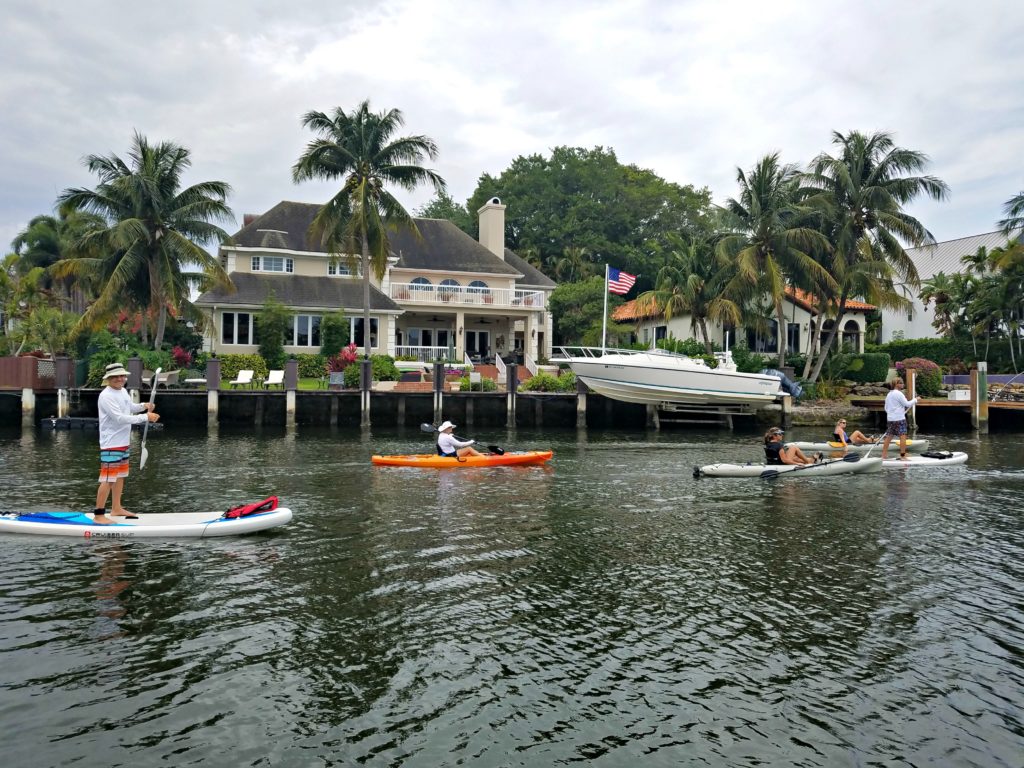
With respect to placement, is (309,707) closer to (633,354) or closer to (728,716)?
(728,716)

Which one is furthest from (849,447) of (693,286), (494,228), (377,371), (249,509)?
(494,228)

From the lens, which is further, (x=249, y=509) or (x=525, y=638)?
(x=249, y=509)

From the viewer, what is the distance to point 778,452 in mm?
19484

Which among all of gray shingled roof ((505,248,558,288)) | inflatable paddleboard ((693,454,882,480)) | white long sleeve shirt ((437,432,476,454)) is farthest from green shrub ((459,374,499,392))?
inflatable paddleboard ((693,454,882,480))

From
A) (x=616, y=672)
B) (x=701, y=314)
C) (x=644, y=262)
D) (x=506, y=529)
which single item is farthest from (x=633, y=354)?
(x=644, y=262)

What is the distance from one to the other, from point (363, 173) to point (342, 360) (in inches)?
343

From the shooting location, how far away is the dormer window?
143 feet

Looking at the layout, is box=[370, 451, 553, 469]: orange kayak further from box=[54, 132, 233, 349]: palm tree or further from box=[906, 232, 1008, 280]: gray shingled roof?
box=[906, 232, 1008, 280]: gray shingled roof

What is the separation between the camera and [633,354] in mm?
32781

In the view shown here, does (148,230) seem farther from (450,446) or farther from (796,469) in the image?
(796,469)

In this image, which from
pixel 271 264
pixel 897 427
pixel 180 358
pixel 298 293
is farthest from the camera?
pixel 271 264

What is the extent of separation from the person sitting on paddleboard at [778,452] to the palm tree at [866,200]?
21528 mm

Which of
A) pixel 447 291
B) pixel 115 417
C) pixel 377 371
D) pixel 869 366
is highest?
pixel 447 291

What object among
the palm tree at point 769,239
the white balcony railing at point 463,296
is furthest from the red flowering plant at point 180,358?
the palm tree at point 769,239
